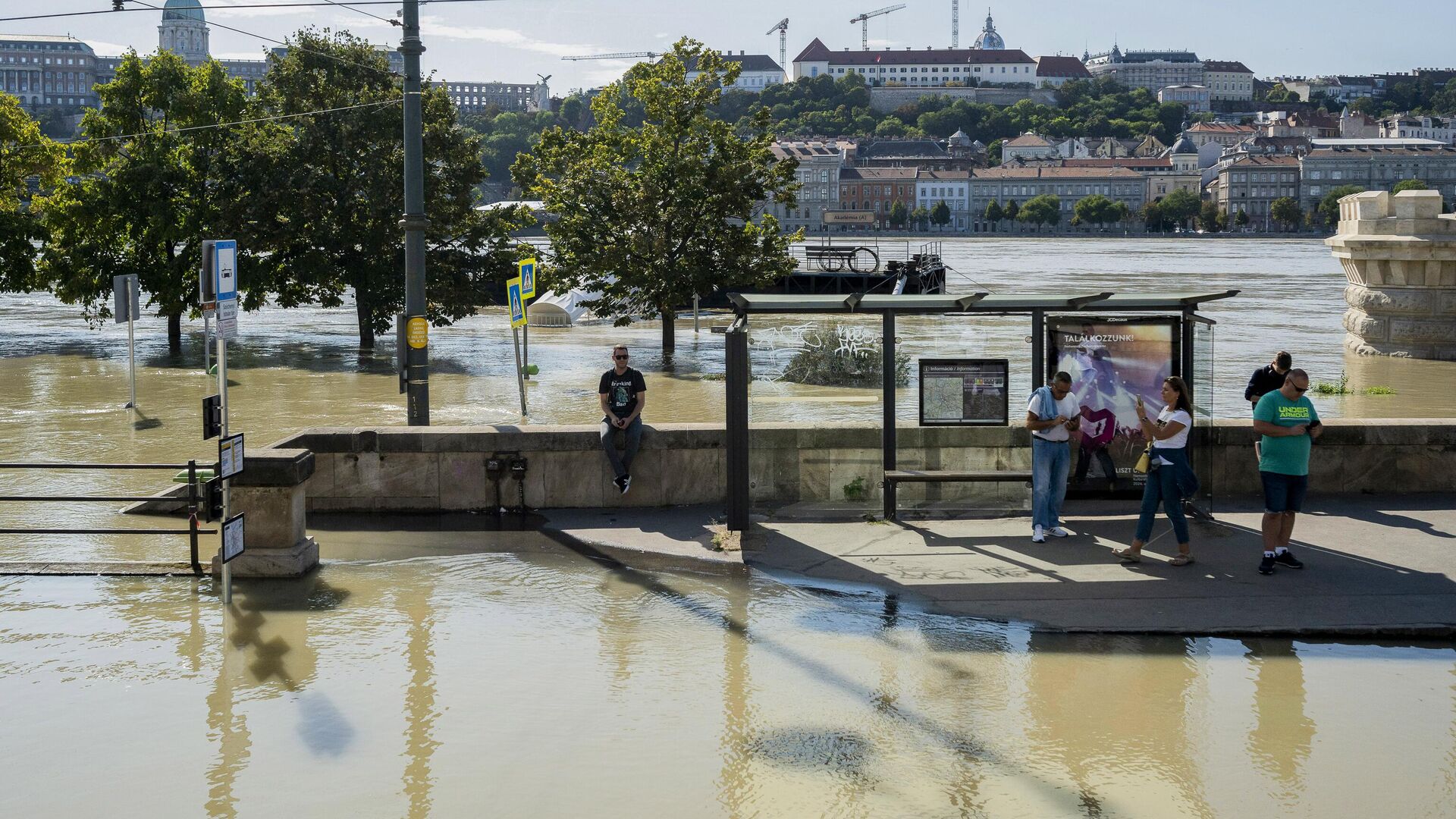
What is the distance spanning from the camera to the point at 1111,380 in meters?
12.0

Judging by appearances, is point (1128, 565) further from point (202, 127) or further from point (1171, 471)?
point (202, 127)

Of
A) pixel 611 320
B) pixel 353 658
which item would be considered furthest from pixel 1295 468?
pixel 611 320

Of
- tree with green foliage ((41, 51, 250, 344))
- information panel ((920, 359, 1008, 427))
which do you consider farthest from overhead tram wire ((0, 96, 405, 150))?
information panel ((920, 359, 1008, 427))

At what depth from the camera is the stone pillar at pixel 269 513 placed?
1031 cm

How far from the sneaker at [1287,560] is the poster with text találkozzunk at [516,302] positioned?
14.1m

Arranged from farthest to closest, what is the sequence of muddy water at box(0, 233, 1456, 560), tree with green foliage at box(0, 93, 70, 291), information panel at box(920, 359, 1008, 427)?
tree with green foliage at box(0, 93, 70, 291)
muddy water at box(0, 233, 1456, 560)
information panel at box(920, 359, 1008, 427)

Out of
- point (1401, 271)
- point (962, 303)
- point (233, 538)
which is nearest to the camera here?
point (233, 538)

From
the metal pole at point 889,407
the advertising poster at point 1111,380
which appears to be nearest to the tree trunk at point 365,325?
the metal pole at point 889,407

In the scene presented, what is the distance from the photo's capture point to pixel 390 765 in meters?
6.76

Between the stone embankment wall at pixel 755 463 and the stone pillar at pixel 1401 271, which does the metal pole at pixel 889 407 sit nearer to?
the stone embankment wall at pixel 755 463

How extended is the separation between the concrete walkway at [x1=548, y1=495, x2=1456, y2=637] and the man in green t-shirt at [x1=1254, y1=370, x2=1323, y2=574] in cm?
29

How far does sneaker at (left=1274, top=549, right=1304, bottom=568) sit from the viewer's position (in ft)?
33.4

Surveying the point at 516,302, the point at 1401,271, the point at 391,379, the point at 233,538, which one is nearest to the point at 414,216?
the point at 233,538

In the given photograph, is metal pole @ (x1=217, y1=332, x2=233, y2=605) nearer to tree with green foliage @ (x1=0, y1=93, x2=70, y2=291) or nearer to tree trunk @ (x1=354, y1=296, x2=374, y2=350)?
tree trunk @ (x1=354, y1=296, x2=374, y2=350)
